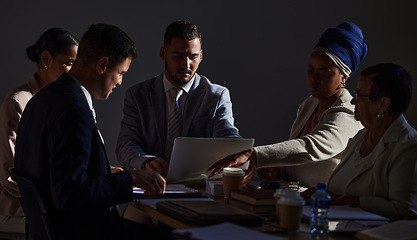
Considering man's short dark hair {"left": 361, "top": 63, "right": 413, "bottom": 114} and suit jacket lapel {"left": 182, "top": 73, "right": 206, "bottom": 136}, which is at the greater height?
man's short dark hair {"left": 361, "top": 63, "right": 413, "bottom": 114}

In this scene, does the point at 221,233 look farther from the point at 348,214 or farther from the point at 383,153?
the point at 383,153

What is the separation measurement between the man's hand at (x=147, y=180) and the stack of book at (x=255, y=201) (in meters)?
0.31

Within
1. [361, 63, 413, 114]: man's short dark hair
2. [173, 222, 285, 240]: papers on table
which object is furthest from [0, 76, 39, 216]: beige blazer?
[361, 63, 413, 114]: man's short dark hair

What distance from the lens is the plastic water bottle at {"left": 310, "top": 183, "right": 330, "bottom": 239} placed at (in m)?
1.51

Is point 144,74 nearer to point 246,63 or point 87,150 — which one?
point 246,63

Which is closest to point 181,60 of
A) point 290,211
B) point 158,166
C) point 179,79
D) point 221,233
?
point 179,79

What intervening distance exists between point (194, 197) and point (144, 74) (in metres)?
2.50

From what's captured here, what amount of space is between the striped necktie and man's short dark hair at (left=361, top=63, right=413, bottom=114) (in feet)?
4.26

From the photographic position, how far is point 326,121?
257 centimetres

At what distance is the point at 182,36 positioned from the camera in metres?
2.98

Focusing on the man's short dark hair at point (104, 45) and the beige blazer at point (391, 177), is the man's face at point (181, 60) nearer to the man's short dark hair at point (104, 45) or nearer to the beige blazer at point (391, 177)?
the man's short dark hair at point (104, 45)

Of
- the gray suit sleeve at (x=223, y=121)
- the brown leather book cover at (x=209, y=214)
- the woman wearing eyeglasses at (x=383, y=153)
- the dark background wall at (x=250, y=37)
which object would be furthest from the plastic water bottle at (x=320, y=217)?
the dark background wall at (x=250, y=37)

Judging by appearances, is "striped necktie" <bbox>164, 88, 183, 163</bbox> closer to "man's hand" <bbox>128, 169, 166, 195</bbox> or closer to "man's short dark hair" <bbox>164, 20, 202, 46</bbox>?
"man's short dark hair" <bbox>164, 20, 202, 46</bbox>

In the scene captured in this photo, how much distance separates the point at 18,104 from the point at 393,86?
194 centimetres
